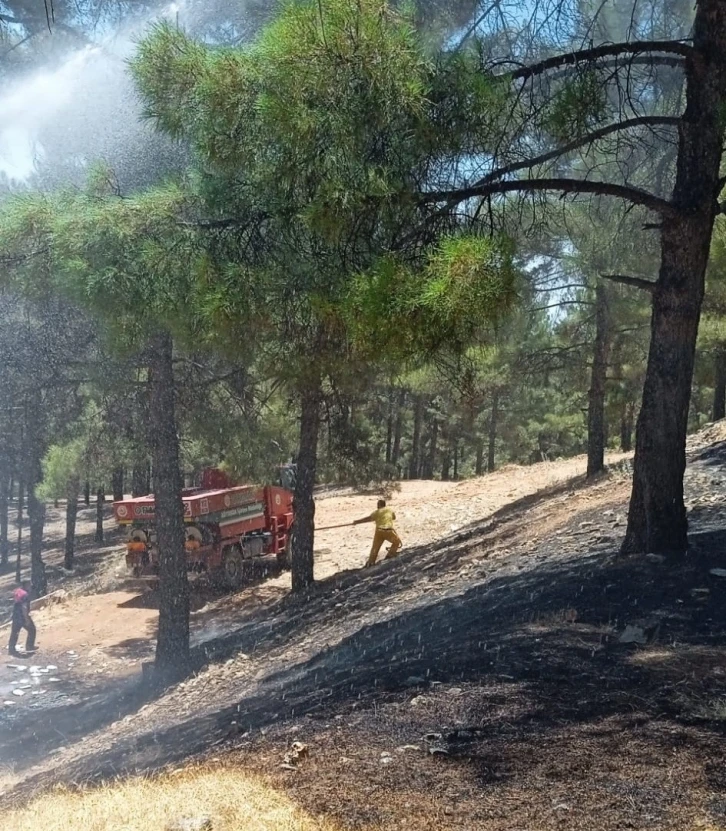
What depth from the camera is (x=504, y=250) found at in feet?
19.3

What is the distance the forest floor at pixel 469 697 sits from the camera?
404 cm

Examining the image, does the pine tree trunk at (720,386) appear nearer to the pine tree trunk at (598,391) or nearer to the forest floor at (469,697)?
the pine tree trunk at (598,391)

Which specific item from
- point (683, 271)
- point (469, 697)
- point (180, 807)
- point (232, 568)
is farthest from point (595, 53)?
point (232, 568)

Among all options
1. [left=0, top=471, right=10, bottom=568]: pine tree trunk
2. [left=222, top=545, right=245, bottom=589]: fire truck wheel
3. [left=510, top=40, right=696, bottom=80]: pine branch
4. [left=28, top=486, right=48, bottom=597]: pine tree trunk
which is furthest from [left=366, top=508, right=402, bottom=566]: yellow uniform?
[left=0, top=471, right=10, bottom=568]: pine tree trunk

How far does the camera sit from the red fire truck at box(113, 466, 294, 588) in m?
16.7

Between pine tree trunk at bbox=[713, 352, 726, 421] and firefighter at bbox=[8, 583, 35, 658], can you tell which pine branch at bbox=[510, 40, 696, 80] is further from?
pine tree trunk at bbox=[713, 352, 726, 421]

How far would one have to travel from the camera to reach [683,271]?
687 centimetres

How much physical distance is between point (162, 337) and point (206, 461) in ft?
29.6

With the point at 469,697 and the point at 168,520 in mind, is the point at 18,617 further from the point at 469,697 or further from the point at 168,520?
the point at 469,697

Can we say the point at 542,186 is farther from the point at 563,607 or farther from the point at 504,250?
the point at 563,607

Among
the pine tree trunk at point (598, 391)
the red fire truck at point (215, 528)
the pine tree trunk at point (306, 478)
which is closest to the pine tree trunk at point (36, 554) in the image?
the red fire truck at point (215, 528)

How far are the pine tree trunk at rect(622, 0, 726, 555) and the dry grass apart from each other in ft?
12.9

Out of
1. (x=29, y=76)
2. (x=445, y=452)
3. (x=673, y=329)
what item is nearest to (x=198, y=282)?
(x=673, y=329)

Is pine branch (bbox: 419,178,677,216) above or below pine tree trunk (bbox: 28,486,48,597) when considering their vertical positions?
above
